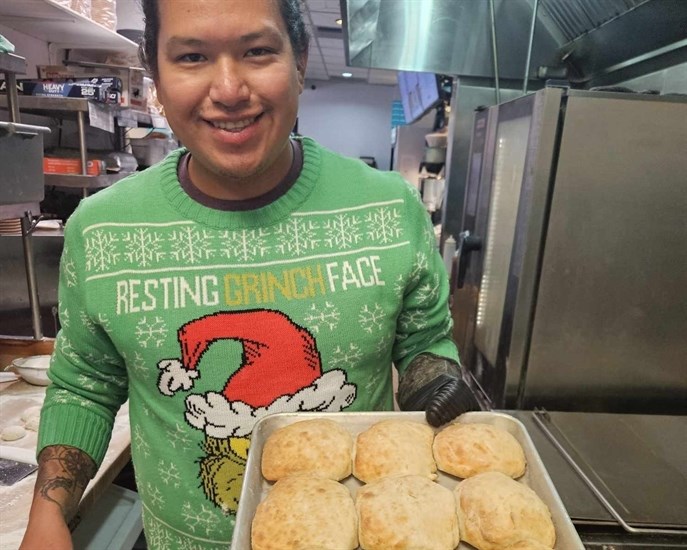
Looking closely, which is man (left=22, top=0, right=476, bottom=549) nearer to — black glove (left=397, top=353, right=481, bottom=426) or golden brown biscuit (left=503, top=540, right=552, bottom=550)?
black glove (left=397, top=353, right=481, bottom=426)

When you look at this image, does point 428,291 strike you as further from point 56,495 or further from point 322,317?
point 56,495

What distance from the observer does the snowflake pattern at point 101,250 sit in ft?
2.98

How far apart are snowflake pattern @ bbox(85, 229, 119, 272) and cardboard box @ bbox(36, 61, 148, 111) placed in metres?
2.00

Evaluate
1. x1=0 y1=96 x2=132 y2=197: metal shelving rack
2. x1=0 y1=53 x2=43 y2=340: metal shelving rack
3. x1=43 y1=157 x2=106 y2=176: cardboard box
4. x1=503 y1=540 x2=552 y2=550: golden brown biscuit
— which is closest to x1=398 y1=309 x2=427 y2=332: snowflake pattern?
x1=503 y1=540 x2=552 y2=550: golden brown biscuit

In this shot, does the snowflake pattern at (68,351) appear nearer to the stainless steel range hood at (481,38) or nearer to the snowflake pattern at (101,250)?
the snowflake pattern at (101,250)

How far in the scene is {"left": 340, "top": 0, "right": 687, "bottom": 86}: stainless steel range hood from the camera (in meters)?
2.55

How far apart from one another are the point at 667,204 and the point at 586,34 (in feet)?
3.72

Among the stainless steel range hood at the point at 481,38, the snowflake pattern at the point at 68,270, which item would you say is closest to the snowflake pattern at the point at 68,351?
the snowflake pattern at the point at 68,270

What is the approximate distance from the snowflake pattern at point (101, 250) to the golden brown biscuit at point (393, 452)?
53 cm

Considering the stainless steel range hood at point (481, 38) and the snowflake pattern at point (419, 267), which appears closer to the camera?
the snowflake pattern at point (419, 267)

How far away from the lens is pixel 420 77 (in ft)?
17.2

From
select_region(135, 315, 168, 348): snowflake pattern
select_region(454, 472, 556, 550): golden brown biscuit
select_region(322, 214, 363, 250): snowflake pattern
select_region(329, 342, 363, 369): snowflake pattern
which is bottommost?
select_region(454, 472, 556, 550): golden brown biscuit

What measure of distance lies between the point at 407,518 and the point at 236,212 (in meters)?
0.58

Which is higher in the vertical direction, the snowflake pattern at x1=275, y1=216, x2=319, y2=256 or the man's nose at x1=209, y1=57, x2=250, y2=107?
the man's nose at x1=209, y1=57, x2=250, y2=107
